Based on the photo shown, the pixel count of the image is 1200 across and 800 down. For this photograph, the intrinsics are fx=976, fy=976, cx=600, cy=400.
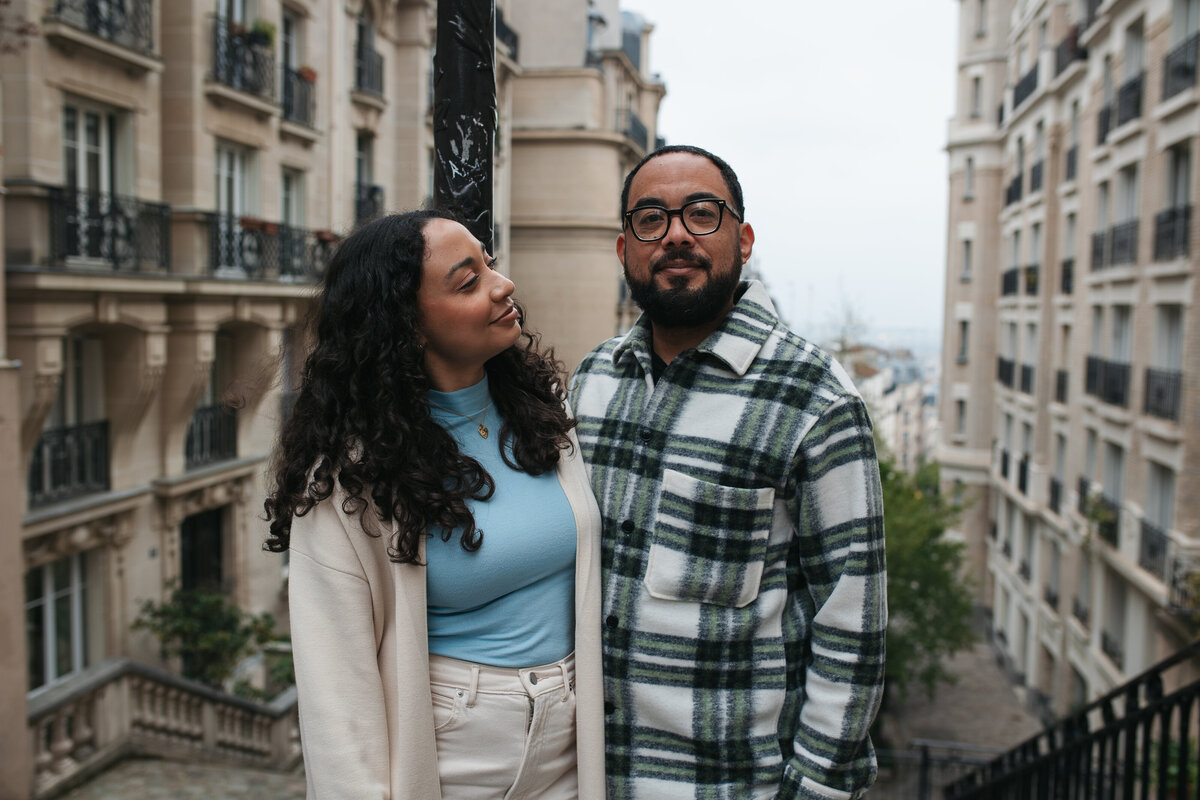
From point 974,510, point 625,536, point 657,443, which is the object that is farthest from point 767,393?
point 974,510

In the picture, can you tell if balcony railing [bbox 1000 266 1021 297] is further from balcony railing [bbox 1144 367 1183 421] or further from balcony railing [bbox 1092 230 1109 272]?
balcony railing [bbox 1144 367 1183 421]

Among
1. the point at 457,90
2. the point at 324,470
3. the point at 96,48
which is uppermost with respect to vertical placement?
the point at 96,48

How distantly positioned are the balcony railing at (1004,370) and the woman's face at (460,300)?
3153cm

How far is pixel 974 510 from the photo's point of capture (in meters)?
34.8

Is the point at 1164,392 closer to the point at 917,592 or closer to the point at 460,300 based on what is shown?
the point at 917,592

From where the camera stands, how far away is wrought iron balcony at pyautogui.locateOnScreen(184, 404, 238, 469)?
1424 centimetres

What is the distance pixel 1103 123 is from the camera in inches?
871

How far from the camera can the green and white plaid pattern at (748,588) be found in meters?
2.41

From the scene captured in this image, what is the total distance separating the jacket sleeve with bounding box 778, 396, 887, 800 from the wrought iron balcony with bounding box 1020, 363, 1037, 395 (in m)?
28.2

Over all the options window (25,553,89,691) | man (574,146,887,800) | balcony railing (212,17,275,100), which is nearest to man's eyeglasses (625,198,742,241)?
man (574,146,887,800)

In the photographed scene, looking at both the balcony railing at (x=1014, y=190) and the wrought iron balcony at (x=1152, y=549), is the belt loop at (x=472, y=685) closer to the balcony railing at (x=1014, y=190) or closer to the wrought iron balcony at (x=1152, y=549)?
the wrought iron balcony at (x=1152, y=549)

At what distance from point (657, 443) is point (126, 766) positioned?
10825mm

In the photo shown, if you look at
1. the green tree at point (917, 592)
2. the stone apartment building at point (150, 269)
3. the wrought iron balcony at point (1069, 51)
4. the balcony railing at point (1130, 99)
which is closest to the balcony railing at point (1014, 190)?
the wrought iron balcony at point (1069, 51)

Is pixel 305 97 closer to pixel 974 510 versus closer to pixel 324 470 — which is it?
pixel 324 470
